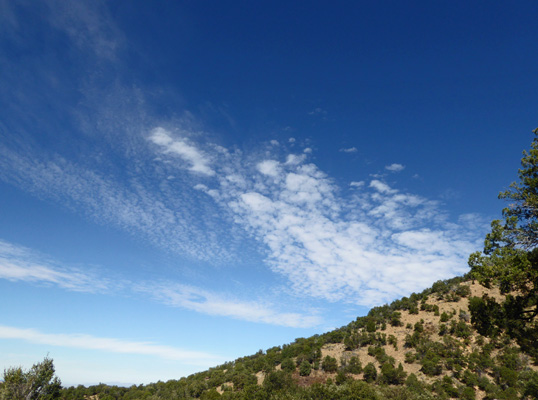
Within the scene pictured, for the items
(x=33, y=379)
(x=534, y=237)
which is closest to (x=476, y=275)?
(x=534, y=237)

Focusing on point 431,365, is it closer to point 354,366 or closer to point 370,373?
point 370,373

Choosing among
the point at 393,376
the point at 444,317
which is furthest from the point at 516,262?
the point at 444,317

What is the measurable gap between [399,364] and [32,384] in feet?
179

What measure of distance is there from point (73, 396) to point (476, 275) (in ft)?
249

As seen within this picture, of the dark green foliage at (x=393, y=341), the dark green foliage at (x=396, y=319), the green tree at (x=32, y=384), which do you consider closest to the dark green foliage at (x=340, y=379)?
the dark green foliage at (x=393, y=341)

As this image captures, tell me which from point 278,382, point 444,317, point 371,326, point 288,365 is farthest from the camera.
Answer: point 371,326

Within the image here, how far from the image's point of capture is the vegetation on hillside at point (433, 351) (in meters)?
14.3

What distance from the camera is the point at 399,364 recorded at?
136ft

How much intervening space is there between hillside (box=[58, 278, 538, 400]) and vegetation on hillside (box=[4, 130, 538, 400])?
15 cm

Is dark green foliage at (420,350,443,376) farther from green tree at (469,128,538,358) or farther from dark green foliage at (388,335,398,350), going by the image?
green tree at (469,128,538,358)

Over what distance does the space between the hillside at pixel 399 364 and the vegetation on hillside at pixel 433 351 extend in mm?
145

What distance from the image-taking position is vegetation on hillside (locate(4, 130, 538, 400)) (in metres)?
14.3

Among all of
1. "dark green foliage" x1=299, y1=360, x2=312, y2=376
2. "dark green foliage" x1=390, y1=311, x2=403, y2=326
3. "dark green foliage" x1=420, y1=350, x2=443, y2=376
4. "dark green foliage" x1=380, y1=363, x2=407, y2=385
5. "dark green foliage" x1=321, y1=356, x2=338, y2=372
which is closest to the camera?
"dark green foliage" x1=420, y1=350, x2=443, y2=376

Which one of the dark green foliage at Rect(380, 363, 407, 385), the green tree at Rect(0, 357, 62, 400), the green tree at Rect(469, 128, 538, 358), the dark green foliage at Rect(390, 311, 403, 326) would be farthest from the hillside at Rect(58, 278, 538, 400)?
the green tree at Rect(469, 128, 538, 358)
